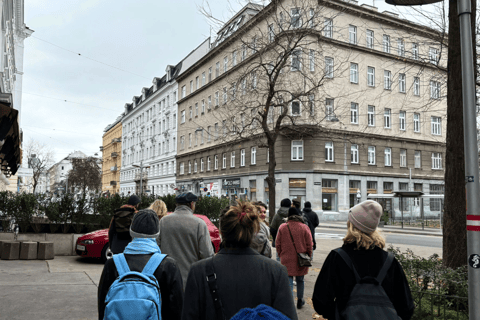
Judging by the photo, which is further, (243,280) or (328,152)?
(328,152)

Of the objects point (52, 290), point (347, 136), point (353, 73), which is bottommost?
point (52, 290)

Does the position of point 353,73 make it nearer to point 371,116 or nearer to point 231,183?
point 371,116

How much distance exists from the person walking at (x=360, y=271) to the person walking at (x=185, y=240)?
6.98 feet

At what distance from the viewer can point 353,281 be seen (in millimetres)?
2873

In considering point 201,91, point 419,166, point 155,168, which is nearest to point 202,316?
point 419,166

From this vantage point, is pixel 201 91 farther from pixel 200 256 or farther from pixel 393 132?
pixel 200 256

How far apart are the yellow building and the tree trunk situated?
283ft

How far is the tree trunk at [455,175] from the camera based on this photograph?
6734 millimetres

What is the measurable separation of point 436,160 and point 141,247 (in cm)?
4712

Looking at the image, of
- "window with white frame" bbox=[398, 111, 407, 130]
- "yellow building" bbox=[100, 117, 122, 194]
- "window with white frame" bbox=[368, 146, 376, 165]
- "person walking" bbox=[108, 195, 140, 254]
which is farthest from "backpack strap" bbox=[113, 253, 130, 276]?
"yellow building" bbox=[100, 117, 122, 194]

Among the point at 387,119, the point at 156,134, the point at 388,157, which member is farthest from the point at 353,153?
the point at 156,134

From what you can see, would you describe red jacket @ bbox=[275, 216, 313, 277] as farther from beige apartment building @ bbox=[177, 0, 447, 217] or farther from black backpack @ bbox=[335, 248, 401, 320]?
beige apartment building @ bbox=[177, 0, 447, 217]

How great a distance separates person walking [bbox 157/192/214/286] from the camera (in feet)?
15.9

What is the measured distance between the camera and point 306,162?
1438 inches
